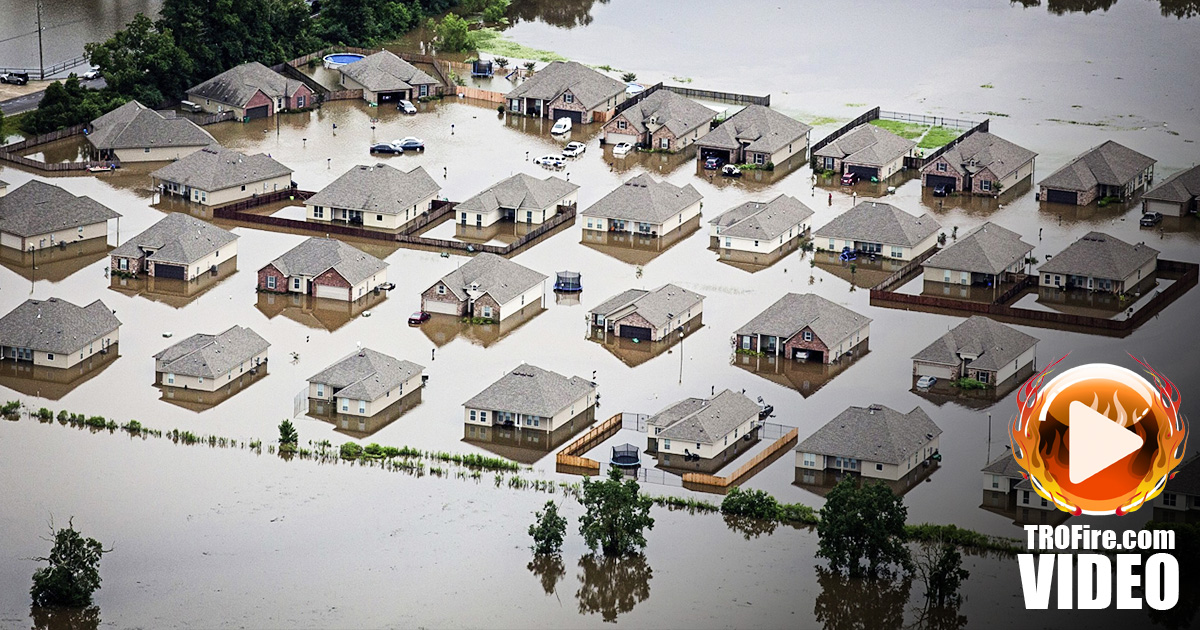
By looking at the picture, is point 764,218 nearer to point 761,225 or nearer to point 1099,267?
point 761,225

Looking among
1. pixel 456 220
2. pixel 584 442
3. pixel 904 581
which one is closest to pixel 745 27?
pixel 456 220

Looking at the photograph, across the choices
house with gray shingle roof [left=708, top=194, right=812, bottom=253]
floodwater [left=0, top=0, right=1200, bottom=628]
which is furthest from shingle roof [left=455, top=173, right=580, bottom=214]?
house with gray shingle roof [left=708, top=194, right=812, bottom=253]

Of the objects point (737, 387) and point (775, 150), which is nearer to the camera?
point (737, 387)

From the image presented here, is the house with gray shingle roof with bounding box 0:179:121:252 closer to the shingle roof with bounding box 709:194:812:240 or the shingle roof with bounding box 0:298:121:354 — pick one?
the shingle roof with bounding box 0:298:121:354

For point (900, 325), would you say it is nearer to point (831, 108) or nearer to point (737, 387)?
point (737, 387)

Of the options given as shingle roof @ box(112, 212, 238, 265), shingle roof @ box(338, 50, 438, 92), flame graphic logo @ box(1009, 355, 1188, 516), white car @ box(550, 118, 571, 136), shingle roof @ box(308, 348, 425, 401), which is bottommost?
white car @ box(550, 118, 571, 136)

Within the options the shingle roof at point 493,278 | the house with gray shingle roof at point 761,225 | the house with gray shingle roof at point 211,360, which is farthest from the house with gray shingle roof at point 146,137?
the house with gray shingle roof at point 211,360

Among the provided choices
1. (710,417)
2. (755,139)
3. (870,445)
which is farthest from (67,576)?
(755,139)
